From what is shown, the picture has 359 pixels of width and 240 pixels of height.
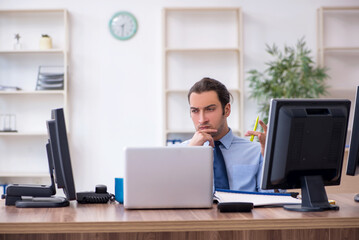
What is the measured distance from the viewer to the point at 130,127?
197 inches

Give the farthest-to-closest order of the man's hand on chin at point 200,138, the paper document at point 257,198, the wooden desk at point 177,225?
the man's hand on chin at point 200,138
the paper document at point 257,198
the wooden desk at point 177,225

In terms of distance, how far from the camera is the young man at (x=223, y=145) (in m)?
2.60

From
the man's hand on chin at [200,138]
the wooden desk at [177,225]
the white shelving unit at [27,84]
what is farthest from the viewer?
the white shelving unit at [27,84]

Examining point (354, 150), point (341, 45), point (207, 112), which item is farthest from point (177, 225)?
point (341, 45)

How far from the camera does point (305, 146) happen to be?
74.9 inches

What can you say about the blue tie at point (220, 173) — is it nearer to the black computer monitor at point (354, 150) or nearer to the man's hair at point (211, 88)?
the man's hair at point (211, 88)

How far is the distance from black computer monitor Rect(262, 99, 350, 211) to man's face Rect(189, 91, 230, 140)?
0.78 meters

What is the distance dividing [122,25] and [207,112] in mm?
2574

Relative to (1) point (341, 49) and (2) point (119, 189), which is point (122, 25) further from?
(2) point (119, 189)

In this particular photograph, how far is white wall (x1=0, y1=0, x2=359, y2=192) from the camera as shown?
4984 mm

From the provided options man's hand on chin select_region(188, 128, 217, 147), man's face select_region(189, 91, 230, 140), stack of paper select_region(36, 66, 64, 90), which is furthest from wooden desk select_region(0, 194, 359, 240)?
stack of paper select_region(36, 66, 64, 90)

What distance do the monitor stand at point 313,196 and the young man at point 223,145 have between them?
0.63 metres

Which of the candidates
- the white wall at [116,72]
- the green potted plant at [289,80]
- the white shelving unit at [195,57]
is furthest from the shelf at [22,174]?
the green potted plant at [289,80]

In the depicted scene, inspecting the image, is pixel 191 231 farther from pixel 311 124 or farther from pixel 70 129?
pixel 70 129
